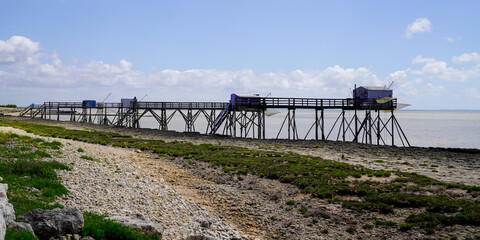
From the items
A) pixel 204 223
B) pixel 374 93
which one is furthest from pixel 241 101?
pixel 204 223

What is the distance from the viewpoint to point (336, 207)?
669 inches

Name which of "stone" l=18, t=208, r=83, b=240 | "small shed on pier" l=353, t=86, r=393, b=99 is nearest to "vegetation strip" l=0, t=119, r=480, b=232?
"stone" l=18, t=208, r=83, b=240

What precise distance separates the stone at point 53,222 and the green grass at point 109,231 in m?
0.30

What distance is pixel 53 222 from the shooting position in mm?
9555

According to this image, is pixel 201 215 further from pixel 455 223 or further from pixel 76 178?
pixel 455 223

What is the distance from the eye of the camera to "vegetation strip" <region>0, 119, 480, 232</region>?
1520 centimetres

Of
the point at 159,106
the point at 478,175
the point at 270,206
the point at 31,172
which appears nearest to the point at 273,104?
the point at 159,106

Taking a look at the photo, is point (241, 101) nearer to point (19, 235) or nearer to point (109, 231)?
point (109, 231)

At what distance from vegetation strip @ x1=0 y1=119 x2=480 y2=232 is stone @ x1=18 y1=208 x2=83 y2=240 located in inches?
389

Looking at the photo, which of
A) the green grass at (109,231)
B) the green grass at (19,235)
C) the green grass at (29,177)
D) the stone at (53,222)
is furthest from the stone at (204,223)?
the green grass at (19,235)

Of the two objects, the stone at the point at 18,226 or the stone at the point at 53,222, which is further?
the stone at the point at 53,222

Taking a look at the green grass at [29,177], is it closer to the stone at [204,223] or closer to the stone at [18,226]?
the stone at [18,226]

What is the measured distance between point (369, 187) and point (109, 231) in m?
14.1

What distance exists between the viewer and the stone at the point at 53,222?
30.7 feet
